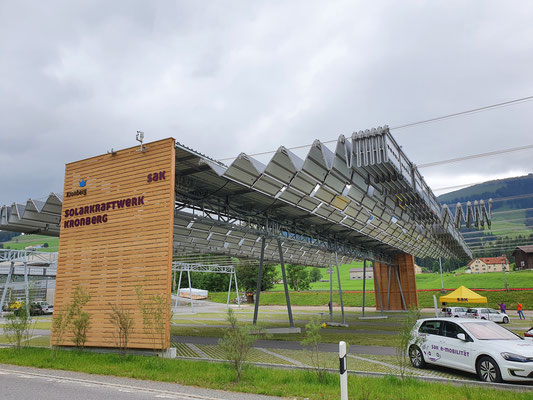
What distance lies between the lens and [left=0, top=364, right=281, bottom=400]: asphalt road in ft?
23.6

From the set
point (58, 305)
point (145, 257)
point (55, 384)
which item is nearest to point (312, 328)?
point (55, 384)

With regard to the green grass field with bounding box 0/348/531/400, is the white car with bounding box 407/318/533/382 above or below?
above

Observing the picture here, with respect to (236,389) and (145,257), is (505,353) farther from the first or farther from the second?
(145,257)

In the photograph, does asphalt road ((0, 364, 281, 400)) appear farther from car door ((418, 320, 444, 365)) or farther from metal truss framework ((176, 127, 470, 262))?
metal truss framework ((176, 127, 470, 262))

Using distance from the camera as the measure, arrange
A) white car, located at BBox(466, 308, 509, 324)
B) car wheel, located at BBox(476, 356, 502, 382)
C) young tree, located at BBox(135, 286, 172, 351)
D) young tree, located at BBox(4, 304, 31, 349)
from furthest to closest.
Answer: white car, located at BBox(466, 308, 509, 324), young tree, located at BBox(4, 304, 31, 349), young tree, located at BBox(135, 286, 172, 351), car wheel, located at BBox(476, 356, 502, 382)

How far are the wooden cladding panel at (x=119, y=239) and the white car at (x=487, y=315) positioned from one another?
84.0ft

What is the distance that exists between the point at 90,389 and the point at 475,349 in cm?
868

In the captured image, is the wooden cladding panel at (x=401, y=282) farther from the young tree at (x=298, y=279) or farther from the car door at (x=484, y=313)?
the young tree at (x=298, y=279)

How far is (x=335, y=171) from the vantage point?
49.4 feet

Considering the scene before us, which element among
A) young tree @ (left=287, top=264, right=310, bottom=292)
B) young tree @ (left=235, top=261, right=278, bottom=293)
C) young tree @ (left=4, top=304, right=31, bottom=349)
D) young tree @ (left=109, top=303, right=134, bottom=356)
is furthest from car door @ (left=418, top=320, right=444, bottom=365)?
young tree @ (left=235, top=261, right=278, bottom=293)

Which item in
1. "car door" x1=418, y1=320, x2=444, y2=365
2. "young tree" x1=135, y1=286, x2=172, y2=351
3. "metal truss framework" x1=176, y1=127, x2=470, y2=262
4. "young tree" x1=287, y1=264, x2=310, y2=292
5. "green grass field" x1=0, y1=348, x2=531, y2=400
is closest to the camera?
"green grass field" x1=0, y1=348, x2=531, y2=400

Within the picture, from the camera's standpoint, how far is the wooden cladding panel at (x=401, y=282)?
43344mm

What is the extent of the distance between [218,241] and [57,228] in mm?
10654

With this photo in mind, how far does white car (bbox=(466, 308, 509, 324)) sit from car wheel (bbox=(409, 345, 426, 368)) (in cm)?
2106
